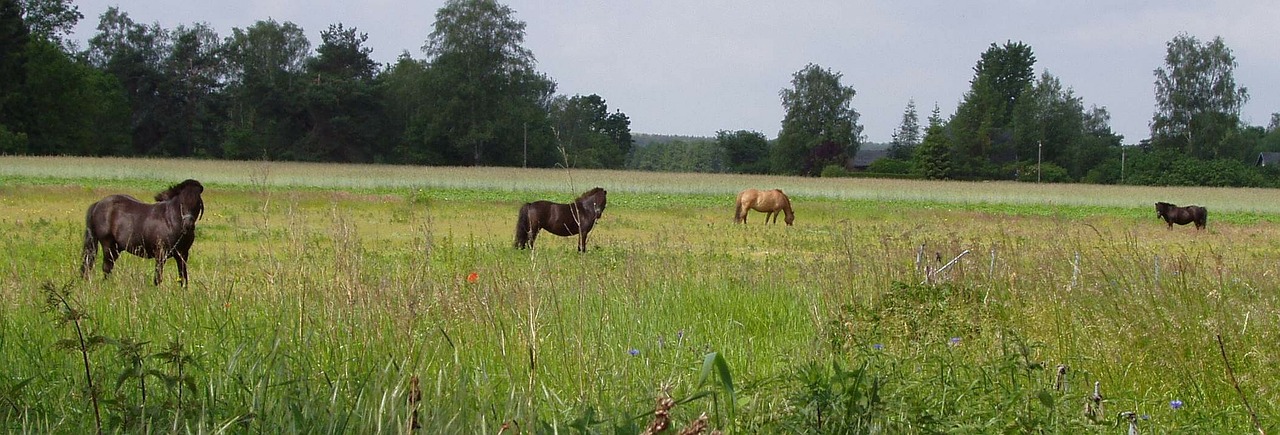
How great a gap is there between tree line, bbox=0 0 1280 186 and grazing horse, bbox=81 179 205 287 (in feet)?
126

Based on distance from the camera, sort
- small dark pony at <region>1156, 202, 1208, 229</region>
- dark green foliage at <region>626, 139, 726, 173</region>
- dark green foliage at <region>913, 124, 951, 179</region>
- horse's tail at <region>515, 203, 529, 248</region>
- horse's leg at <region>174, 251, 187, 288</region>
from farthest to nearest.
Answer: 1. dark green foliage at <region>626, 139, 726, 173</region>
2. dark green foliage at <region>913, 124, 951, 179</region>
3. small dark pony at <region>1156, 202, 1208, 229</region>
4. horse's tail at <region>515, 203, 529, 248</region>
5. horse's leg at <region>174, 251, 187, 288</region>

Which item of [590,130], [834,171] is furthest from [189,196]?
[590,130]

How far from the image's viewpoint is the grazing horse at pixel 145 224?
874cm

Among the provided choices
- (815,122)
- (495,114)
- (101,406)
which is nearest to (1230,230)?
(101,406)

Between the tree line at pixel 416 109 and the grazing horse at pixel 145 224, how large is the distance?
38.4 metres

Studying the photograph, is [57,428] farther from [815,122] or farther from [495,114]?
[815,122]

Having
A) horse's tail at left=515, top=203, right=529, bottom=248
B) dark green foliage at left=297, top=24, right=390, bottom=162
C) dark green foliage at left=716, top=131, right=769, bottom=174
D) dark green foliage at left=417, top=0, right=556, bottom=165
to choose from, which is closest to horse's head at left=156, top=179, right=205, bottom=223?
horse's tail at left=515, top=203, right=529, bottom=248

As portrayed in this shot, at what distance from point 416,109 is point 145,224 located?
180ft

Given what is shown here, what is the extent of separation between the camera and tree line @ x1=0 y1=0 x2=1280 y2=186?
55.0 meters

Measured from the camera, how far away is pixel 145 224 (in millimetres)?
8781

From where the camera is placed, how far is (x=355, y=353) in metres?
3.90

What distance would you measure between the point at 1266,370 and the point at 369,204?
69.8 ft

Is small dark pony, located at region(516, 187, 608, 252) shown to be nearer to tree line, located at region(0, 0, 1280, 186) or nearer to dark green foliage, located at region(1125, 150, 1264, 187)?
tree line, located at region(0, 0, 1280, 186)

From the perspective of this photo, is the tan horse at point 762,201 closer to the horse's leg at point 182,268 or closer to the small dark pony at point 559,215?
the small dark pony at point 559,215
